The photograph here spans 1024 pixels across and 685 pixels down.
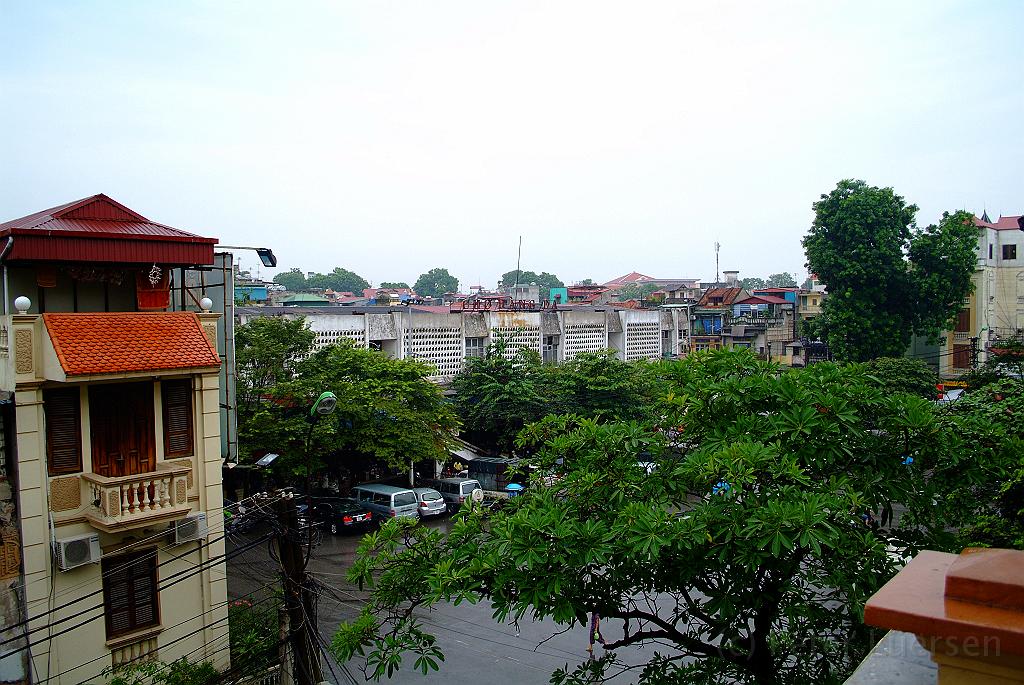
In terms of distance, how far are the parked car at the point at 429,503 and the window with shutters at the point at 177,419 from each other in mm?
12318

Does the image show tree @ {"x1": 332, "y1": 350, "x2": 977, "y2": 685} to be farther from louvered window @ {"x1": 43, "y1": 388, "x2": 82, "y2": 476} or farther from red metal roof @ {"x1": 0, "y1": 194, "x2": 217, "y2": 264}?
red metal roof @ {"x1": 0, "y1": 194, "x2": 217, "y2": 264}

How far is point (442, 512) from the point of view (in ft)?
75.9

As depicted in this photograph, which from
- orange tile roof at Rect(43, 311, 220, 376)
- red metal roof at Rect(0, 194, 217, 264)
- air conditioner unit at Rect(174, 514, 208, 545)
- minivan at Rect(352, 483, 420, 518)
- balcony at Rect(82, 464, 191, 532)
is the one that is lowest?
minivan at Rect(352, 483, 420, 518)

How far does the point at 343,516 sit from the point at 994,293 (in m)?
32.7

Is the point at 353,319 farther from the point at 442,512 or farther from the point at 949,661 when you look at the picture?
the point at 949,661

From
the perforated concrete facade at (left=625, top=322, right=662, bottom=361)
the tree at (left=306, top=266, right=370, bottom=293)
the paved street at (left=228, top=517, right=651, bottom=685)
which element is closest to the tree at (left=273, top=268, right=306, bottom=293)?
the tree at (left=306, top=266, right=370, bottom=293)

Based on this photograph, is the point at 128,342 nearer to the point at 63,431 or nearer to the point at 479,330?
the point at 63,431

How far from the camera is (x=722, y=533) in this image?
18.8 feet

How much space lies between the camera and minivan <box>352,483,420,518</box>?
2183 centimetres

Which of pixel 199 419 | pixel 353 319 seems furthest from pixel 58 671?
pixel 353 319

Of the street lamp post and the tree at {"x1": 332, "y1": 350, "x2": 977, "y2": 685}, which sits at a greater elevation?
the tree at {"x1": 332, "y1": 350, "x2": 977, "y2": 685}

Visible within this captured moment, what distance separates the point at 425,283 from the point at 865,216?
3629 inches

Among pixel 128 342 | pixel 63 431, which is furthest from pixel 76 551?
pixel 128 342

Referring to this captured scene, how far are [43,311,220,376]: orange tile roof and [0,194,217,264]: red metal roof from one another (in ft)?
2.55
